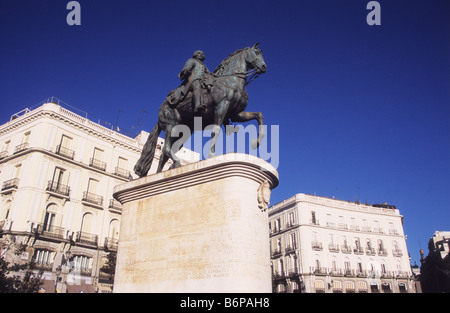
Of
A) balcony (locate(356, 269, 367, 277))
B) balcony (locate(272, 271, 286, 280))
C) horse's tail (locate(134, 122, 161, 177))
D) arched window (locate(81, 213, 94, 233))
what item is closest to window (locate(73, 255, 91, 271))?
arched window (locate(81, 213, 94, 233))

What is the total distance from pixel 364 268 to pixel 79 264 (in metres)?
40.5

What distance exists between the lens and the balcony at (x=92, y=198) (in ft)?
115

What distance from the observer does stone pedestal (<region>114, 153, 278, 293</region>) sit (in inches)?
244

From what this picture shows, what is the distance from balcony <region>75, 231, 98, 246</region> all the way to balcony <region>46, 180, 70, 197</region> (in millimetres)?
4011

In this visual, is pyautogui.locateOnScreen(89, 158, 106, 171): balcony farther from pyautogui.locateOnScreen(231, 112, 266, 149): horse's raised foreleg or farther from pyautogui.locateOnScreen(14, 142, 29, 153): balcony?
pyautogui.locateOnScreen(231, 112, 266, 149): horse's raised foreleg

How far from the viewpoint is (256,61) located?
826 cm

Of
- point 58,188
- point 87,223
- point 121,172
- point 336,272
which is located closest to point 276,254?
point 336,272

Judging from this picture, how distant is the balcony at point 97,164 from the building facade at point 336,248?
28361mm

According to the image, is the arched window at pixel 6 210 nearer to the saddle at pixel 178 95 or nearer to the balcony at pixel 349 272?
the saddle at pixel 178 95

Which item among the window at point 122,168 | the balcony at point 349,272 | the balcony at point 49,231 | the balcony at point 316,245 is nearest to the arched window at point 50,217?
the balcony at point 49,231

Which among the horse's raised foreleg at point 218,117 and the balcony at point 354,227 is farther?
the balcony at point 354,227

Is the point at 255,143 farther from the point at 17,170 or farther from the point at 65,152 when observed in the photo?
the point at 17,170

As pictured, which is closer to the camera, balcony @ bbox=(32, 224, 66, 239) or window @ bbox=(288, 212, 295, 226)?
balcony @ bbox=(32, 224, 66, 239)
